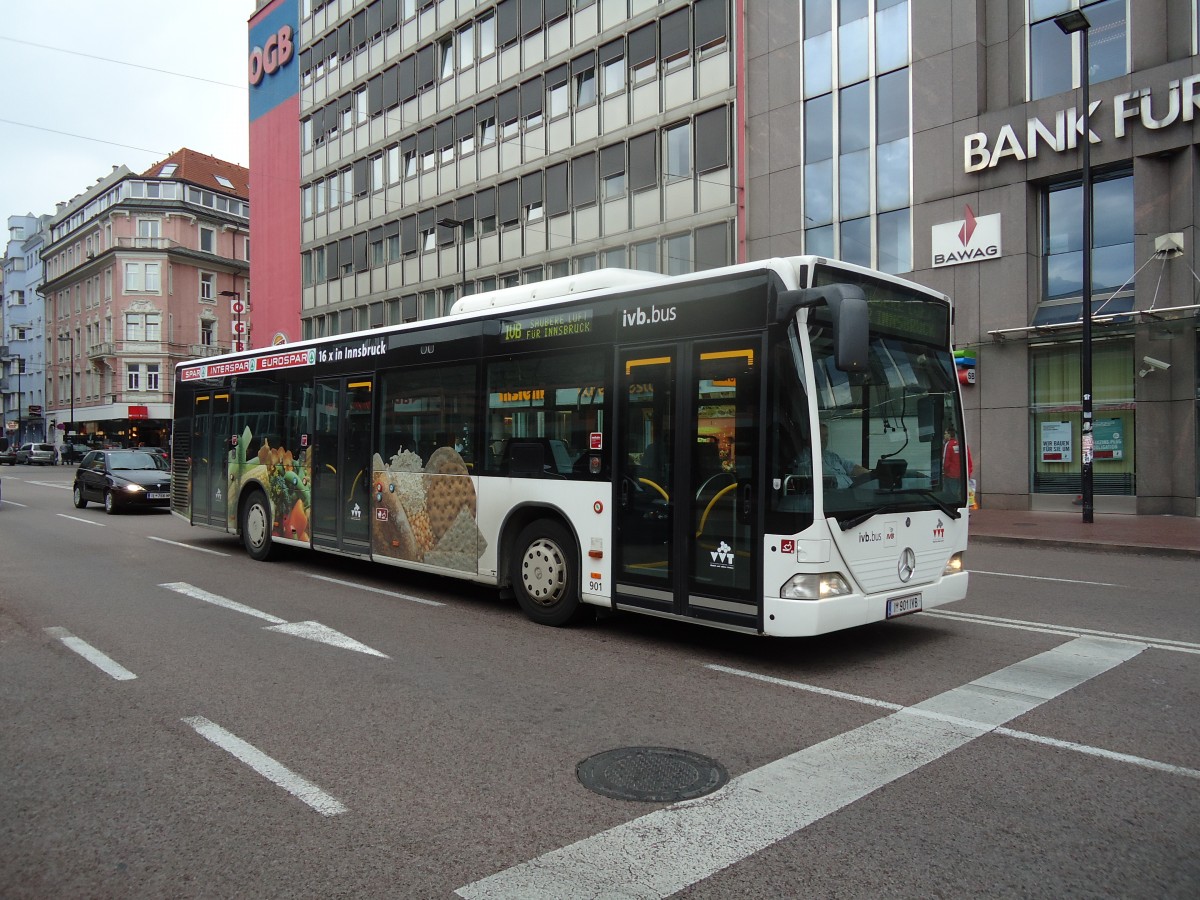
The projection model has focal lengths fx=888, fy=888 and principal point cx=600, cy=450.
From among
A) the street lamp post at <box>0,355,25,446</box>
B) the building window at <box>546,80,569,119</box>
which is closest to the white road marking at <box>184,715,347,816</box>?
the building window at <box>546,80,569,119</box>

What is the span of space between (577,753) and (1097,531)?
47.4 ft

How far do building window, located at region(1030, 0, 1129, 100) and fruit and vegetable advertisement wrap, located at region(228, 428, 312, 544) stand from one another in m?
18.1

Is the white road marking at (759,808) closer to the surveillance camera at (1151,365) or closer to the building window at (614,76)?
the surveillance camera at (1151,365)

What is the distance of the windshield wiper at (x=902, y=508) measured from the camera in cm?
639

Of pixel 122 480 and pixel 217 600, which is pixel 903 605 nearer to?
pixel 217 600

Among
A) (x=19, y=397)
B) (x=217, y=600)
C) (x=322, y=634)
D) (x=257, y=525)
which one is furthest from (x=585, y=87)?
(x=19, y=397)

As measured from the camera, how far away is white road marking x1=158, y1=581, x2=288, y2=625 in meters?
8.48

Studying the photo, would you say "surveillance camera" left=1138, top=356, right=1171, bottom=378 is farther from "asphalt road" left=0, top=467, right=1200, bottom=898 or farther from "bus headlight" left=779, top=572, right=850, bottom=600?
"bus headlight" left=779, top=572, right=850, bottom=600

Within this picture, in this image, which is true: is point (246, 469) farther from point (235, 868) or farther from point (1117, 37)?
point (1117, 37)

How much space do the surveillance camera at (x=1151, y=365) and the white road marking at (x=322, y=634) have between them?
17838 millimetres

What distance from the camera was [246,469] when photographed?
43.3ft

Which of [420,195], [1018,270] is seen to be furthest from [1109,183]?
[420,195]

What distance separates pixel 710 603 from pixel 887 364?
2340 mm

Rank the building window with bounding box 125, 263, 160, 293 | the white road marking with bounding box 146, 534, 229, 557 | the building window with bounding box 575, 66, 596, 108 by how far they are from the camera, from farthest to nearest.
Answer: the building window with bounding box 125, 263, 160, 293
the building window with bounding box 575, 66, 596, 108
the white road marking with bounding box 146, 534, 229, 557
